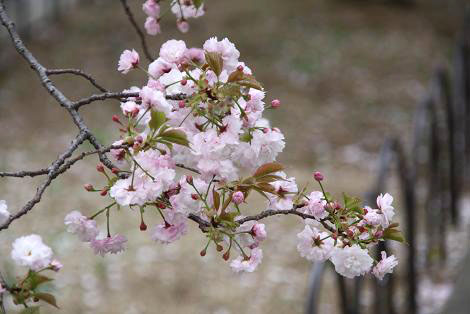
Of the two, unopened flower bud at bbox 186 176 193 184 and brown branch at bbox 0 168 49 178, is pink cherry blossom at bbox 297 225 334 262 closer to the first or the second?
unopened flower bud at bbox 186 176 193 184


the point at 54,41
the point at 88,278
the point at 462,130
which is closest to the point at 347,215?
the point at 88,278

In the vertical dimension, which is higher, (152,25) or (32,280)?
(152,25)

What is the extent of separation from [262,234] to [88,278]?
11.8ft

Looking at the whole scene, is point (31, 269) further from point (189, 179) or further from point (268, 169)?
point (268, 169)

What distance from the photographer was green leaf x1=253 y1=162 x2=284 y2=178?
1.10m

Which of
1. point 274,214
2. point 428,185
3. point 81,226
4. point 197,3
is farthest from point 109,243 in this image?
point 428,185

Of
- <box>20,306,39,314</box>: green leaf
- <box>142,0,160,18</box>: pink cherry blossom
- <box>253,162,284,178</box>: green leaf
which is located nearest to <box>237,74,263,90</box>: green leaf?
<box>253,162,284,178</box>: green leaf

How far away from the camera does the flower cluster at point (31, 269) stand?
101cm

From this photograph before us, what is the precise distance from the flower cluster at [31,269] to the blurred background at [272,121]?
1.43ft

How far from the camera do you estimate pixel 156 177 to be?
3.48 ft

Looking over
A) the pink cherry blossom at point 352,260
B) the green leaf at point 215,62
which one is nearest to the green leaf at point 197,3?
the green leaf at point 215,62

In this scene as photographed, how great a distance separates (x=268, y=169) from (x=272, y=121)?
22.3ft

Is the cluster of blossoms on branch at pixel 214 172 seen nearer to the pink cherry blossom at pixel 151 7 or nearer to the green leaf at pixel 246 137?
the green leaf at pixel 246 137

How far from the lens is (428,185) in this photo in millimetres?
4465
